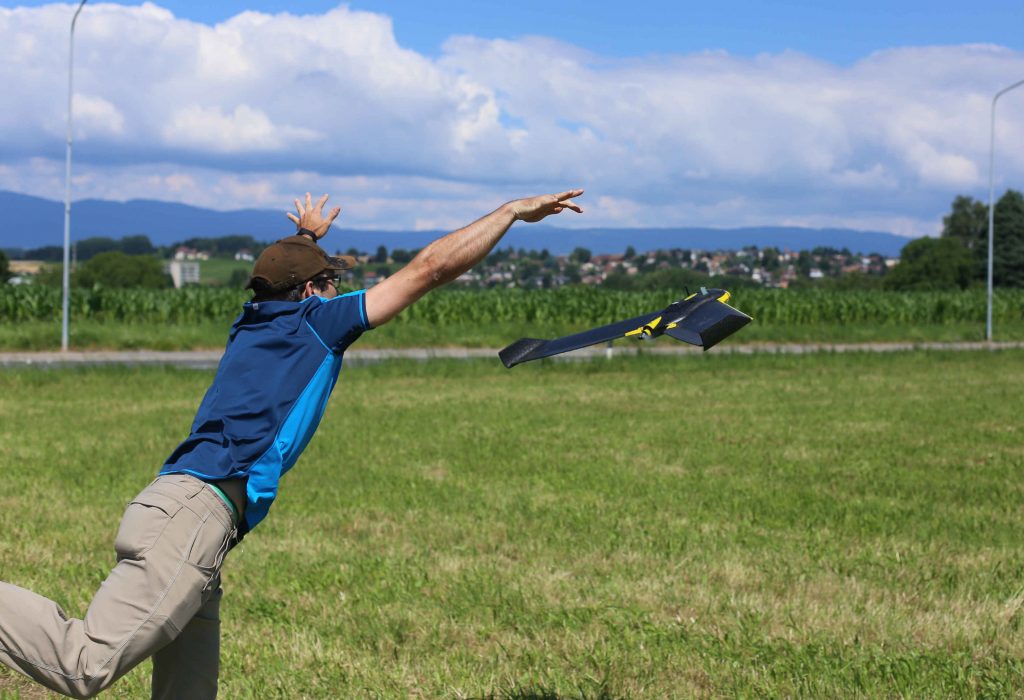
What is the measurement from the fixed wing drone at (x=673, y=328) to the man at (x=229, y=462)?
1.60ft

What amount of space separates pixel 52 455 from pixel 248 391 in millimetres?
8515

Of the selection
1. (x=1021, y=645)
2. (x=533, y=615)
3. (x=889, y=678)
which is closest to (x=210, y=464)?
(x=533, y=615)

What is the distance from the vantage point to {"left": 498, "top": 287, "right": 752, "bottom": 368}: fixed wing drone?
12.8 feet

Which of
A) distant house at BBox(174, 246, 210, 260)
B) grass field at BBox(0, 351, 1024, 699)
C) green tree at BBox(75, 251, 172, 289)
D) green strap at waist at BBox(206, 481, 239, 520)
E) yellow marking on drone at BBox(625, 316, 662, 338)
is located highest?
distant house at BBox(174, 246, 210, 260)

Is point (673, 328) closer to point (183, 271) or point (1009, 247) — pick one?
point (1009, 247)

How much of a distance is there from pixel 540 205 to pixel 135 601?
184 cm

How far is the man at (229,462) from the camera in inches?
136

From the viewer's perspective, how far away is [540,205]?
151 inches

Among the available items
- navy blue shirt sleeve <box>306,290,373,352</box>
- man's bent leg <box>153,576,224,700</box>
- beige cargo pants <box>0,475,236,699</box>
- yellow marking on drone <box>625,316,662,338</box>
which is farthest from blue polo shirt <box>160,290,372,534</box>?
yellow marking on drone <box>625,316,662,338</box>

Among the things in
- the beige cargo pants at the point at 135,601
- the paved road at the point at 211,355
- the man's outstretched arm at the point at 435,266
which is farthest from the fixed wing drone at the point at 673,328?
the paved road at the point at 211,355

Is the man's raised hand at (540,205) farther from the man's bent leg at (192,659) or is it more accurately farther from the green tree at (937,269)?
the green tree at (937,269)

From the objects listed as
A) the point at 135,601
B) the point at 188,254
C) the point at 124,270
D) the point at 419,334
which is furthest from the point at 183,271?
the point at 135,601

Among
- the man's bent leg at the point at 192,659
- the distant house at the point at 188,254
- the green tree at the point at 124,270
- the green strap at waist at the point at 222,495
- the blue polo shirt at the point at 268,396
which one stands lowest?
the man's bent leg at the point at 192,659

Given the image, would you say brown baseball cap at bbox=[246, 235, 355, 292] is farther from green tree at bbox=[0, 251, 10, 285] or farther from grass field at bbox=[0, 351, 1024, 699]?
green tree at bbox=[0, 251, 10, 285]
